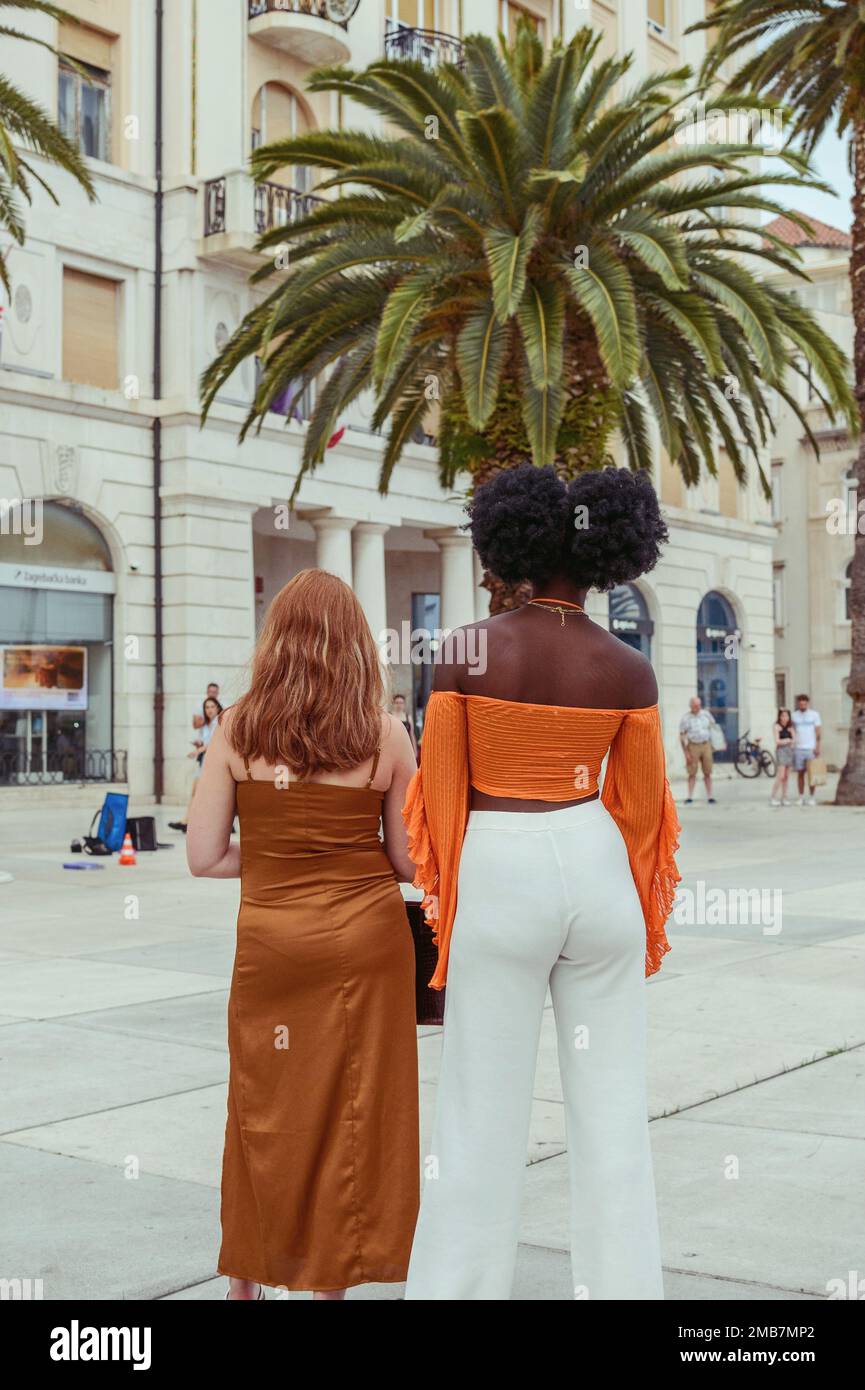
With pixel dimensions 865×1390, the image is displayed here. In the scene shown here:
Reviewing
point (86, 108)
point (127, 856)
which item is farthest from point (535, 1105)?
point (86, 108)

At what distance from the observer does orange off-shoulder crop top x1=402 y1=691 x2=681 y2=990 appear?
3217mm

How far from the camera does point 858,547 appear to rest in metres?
22.9

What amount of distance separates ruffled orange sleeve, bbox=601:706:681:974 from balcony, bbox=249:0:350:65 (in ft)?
82.5

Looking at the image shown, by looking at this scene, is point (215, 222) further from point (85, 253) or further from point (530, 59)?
point (530, 59)

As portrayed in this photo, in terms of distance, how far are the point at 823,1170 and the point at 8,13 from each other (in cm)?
2282

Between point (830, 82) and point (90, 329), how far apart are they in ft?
38.0

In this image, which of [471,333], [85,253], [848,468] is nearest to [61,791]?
[85,253]

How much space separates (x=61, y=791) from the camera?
23109mm

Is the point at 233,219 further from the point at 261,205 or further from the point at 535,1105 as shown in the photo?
the point at 535,1105

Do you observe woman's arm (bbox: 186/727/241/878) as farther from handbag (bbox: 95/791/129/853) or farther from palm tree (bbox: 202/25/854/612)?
handbag (bbox: 95/791/129/853)

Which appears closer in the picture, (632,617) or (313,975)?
(313,975)

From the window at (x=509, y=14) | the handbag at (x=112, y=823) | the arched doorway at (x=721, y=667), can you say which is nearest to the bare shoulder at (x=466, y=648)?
the handbag at (x=112, y=823)

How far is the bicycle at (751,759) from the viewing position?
120 feet

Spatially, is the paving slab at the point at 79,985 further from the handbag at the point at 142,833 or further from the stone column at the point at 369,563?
the stone column at the point at 369,563
